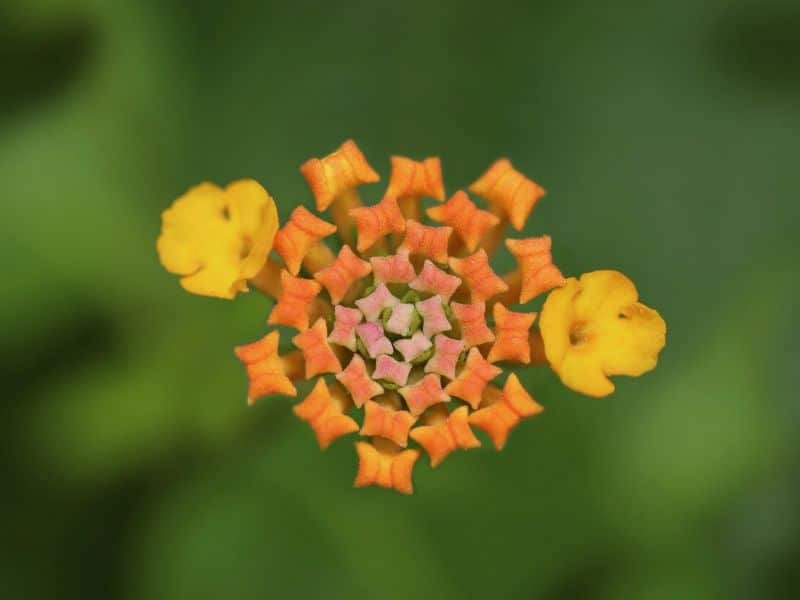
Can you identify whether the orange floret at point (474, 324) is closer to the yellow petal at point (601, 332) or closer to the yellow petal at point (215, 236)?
the yellow petal at point (601, 332)

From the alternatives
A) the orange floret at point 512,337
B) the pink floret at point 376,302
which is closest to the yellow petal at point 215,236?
the pink floret at point 376,302

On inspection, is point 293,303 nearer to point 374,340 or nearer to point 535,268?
point 374,340

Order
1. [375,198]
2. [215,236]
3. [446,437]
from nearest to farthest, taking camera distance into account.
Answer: [446,437]
[215,236]
[375,198]

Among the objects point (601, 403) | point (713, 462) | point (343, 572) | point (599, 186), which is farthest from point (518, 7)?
point (343, 572)

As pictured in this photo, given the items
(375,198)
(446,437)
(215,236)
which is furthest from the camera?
(375,198)

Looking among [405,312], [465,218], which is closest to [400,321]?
[405,312]

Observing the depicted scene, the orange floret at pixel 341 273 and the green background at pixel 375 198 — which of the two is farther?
the green background at pixel 375 198

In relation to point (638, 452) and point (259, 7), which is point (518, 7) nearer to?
point (259, 7)
